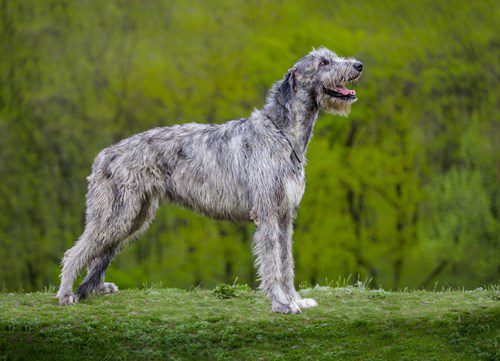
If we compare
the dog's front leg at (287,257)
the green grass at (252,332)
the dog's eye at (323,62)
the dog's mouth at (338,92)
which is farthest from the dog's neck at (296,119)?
the green grass at (252,332)

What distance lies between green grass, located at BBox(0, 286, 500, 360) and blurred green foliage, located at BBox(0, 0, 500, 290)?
350 inches

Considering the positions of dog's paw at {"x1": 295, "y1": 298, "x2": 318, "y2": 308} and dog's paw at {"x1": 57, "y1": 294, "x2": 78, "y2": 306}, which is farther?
dog's paw at {"x1": 57, "y1": 294, "x2": 78, "y2": 306}

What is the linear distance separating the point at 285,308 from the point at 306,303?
0.58m

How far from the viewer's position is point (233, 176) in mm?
8945

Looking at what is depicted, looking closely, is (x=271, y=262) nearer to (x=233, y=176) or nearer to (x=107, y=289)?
(x=233, y=176)

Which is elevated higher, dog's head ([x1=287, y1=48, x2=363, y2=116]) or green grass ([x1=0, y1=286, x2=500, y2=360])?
dog's head ([x1=287, y1=48, x2=363, y2=116])

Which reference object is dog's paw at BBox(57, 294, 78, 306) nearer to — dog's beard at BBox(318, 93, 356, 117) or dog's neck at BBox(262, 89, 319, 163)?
dog's neck at BBox(262, 89, 319, 163)

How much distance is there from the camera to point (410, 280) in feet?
59.8

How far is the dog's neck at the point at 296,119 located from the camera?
28.7 ft

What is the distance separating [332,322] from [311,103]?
2.75 meters

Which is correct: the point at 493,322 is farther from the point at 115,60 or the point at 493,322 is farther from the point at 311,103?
the point at 115,60

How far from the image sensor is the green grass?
7363 mm

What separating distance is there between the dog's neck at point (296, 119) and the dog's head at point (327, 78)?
0.11 m

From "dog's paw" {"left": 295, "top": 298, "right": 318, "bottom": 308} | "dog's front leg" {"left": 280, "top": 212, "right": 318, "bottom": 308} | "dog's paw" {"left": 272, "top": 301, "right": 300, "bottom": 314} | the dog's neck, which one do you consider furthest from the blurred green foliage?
"dog's paw" {"left": 272, "top": 301, "right": 300, "bottom": 314}
